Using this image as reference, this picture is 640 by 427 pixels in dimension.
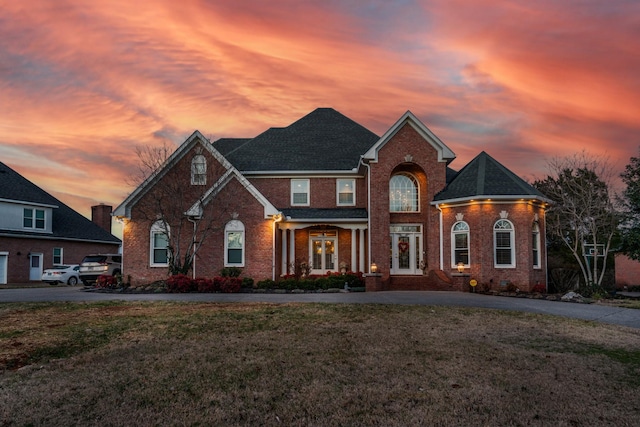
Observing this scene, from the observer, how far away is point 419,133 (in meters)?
23.9

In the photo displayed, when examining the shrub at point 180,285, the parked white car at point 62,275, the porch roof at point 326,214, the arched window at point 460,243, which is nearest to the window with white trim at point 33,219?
the parked white car at point 62,275

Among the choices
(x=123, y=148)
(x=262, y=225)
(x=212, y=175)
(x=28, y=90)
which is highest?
(x=28, y=90)

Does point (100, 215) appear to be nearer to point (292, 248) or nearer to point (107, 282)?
point (107, 282)

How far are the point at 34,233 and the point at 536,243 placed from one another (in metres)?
33.1

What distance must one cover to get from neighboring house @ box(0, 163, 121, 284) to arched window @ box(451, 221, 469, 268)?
93.7 ft

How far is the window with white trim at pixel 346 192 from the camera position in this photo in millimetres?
26469

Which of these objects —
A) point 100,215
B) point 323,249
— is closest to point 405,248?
point 323,249

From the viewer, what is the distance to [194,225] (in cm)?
2309

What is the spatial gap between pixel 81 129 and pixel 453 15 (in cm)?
1931

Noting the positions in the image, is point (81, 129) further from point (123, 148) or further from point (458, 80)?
point (458, 80)

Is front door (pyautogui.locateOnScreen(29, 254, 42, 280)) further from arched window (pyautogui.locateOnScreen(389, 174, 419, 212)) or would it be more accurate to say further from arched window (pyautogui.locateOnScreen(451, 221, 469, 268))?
arched window (pyautogui.locateOnScreen(451, 221, 469, 268))

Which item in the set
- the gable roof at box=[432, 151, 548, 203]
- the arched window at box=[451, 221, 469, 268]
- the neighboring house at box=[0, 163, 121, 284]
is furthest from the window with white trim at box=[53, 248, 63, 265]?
the arched window at box=[451, 221, 469, 268]

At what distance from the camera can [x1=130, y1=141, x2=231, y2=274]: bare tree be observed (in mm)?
22625

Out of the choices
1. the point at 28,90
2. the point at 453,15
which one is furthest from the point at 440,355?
the point at 28,90
